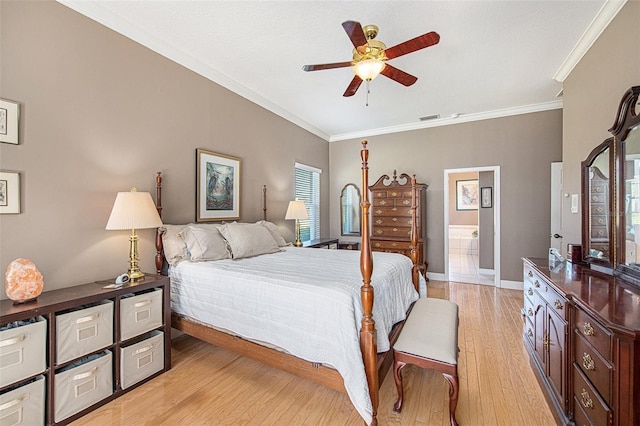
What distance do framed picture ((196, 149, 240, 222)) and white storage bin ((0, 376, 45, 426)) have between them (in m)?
1.90

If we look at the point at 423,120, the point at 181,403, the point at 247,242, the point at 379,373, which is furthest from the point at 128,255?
the point at 423,120

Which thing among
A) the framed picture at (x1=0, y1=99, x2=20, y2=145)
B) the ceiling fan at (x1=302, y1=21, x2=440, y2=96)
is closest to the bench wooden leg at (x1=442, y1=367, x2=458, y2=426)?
the ceiling fan at (x1=302, y1=21, x2=440, y2=96)

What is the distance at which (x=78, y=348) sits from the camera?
179 centimetres

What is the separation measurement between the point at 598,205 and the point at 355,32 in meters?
2.42

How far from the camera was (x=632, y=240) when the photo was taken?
1.79m

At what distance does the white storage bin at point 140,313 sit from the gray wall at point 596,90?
156 inches

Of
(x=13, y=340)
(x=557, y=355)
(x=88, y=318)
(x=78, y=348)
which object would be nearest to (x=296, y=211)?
(x=88, y=318)

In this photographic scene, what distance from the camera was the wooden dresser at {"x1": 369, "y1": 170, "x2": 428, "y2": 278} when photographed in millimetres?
5078

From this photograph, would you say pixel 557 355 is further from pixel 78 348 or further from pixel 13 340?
pixel 13 340

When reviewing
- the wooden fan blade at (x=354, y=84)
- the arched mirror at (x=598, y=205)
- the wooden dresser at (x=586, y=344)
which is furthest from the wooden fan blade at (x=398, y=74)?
the wooden dresser at (x=586, y=344)

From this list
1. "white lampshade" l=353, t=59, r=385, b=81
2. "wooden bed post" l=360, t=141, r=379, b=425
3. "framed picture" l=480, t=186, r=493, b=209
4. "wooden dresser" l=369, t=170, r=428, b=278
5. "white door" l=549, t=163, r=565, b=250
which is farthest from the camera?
"framed picture" l=480, t=186, r=493, b=209

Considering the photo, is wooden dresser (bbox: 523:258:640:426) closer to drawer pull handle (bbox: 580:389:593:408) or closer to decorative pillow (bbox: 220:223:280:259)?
drawer pull handle (bbox: 580:389:593:408)

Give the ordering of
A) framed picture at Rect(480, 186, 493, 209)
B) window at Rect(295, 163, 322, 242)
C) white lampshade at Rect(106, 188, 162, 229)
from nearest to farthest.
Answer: white lampshade at Rect(106, 188, 162, 229)
window at Rect(295, 163, 322, 242)
framed picture at Rect(480, 186, 493, 209)

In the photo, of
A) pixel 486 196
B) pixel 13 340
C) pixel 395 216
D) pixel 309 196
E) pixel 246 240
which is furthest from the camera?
pixel 486 196
